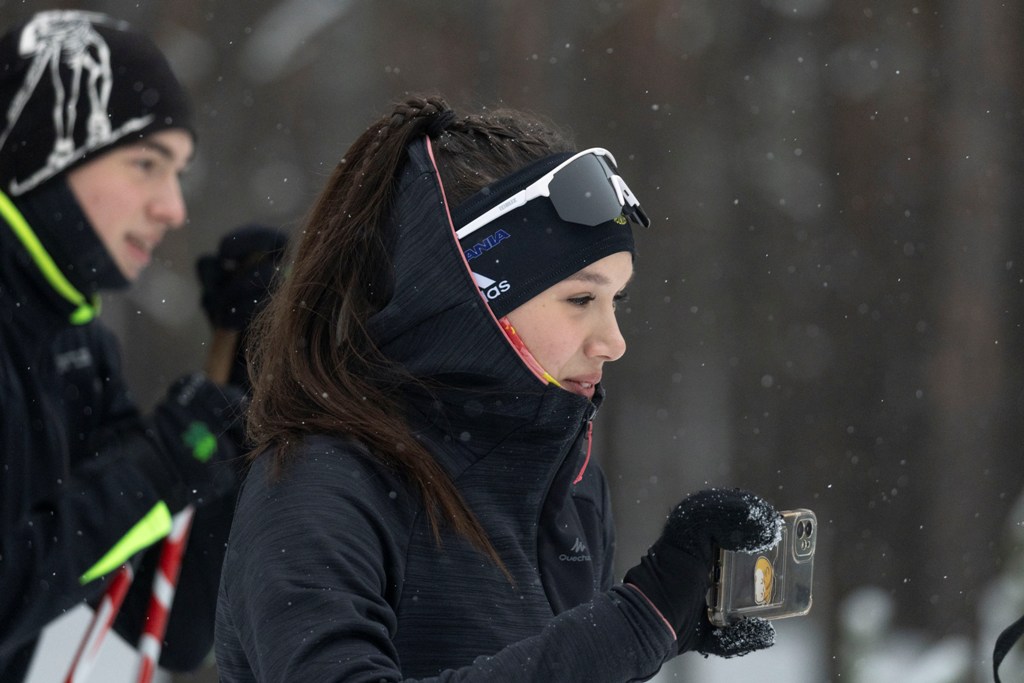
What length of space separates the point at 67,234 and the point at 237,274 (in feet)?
1.55

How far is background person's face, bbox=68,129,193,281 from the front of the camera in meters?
2.64

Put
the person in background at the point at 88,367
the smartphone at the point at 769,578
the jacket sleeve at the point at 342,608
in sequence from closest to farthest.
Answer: the jacket sleeve at the point at 342,608 < the smartphone at the point at 769,578 < the person in background at the point at 88,367

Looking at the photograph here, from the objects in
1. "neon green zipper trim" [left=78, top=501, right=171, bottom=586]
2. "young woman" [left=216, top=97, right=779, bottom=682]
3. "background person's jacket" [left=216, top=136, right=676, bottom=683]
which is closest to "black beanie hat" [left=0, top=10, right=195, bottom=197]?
"neon green zipper trim" [left=78, top=501, right=171, bottom=586]

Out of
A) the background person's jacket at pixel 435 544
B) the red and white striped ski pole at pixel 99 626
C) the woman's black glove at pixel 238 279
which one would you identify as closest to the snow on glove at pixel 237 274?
the woman's black glove at pixel 238 279

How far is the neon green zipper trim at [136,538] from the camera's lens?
2369mm

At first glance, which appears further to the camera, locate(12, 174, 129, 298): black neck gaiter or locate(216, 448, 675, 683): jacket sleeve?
locate(12, 174, 129, 298): black neck gaiter

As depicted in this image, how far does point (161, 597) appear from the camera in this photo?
8.91 ft

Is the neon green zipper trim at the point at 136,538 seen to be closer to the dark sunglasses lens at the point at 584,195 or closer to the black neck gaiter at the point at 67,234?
the black neck gaiter at the point at 67,234

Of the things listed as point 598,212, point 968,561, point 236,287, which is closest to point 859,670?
point 968,561

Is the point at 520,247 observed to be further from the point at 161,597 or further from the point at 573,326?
the point at 161,597

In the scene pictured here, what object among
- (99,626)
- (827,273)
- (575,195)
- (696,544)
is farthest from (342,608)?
(827,273)

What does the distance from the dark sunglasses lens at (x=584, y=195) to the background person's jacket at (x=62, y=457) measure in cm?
119

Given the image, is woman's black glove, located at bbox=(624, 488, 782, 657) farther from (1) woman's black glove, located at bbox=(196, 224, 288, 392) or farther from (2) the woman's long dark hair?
(1) woman's black glove, located at bbox=(196, 224, 288, 392)

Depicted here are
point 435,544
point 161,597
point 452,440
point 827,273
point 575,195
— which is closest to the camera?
point 435,544
